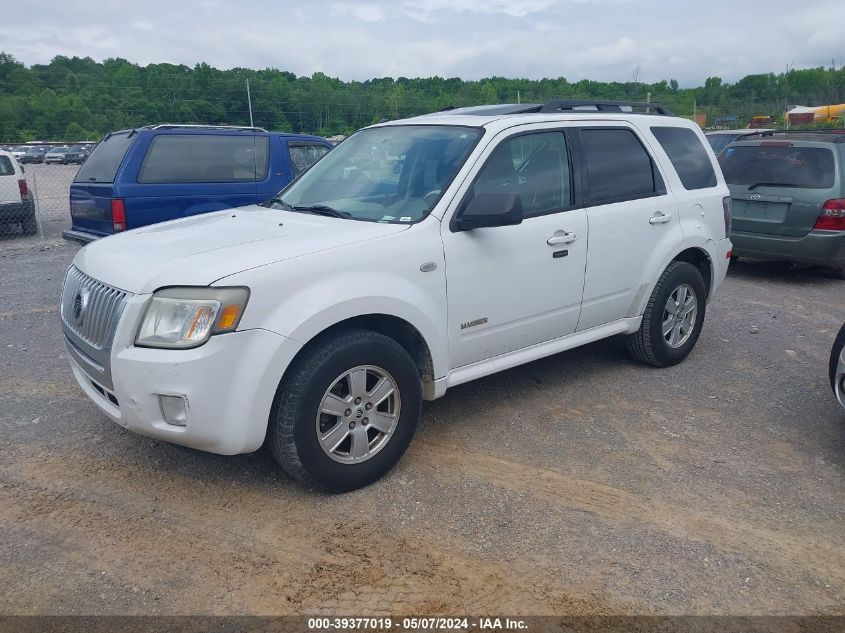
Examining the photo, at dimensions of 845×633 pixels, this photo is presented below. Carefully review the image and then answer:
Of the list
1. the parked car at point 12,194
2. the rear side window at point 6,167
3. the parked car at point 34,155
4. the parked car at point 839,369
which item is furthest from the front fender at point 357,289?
the parked car at point 34,155

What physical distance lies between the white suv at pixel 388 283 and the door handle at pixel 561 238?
0.02m

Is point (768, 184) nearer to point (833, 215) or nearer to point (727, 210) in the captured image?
point (833, 215)

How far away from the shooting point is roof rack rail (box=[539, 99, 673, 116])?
5.01 m

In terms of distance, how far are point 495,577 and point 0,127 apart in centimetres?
3924

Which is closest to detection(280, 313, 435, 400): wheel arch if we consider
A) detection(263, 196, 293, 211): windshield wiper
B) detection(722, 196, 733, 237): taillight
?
detection(263, 196, 293, 211): windshield wiper

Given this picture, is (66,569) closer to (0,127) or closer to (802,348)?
(802,348)

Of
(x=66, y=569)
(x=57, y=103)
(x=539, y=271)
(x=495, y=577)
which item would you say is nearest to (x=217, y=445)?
(x=66, y=569)

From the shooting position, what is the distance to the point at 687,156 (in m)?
5.69

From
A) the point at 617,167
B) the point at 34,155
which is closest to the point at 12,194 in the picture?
the point at 617,167

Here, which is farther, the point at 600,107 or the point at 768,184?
the point at 768,184

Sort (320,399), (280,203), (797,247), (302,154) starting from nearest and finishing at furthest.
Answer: (320,399) → (280,203) → (797,247) → (302,154)

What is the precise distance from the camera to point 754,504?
367 centimetres

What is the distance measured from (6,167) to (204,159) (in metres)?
6.13

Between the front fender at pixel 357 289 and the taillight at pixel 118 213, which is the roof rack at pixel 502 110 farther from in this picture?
the taillight at pixel 118 213
